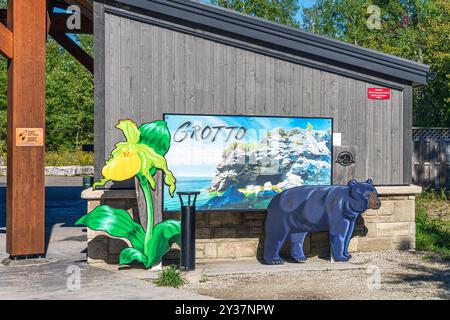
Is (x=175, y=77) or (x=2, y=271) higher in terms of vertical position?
(x=175, y=77)

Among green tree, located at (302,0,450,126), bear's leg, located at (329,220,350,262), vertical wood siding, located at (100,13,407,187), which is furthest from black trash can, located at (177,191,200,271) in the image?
green tree, located at (302,0,450,126)

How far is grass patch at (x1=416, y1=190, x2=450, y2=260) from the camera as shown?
1281 cm

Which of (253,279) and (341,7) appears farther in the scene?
(341,7)

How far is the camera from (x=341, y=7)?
51.4 meters

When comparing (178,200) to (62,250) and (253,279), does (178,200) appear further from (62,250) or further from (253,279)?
(62,250)

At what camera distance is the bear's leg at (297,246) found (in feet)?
37.3

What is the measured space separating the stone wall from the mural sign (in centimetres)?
47

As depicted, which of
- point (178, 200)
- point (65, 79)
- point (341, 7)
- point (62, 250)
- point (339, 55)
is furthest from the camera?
point (341, 7)

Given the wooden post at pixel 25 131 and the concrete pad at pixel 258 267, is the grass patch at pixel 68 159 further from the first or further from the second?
the concrete pad at pixel 258 267

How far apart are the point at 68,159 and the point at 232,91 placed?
3026cm

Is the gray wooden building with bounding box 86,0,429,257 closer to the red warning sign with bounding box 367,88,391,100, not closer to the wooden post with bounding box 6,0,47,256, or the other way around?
the red warning sign with bounding box 367,88,391,100

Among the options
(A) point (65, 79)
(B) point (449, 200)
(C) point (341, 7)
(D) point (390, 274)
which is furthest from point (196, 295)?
(C) point (341, 7)

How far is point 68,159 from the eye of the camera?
1594 inches
